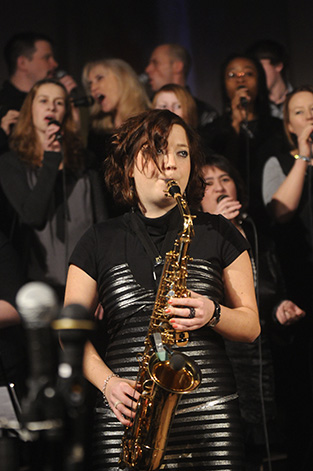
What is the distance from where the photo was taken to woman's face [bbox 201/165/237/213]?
119 inches

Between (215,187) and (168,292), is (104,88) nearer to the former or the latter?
(215,187)

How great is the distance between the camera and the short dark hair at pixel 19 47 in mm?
3357

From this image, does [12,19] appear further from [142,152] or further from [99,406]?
[99,406]

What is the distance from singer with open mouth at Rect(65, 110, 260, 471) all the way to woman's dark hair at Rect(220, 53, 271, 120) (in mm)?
1571

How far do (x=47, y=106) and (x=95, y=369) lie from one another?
74.9 inches

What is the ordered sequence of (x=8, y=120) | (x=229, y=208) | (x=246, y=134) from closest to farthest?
(x=229, y=208), (x=8, y=120), (x=246, y=134)


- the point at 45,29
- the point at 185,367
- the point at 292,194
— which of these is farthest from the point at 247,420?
the point at 45,29

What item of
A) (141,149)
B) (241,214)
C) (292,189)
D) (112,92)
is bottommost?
(241,214)

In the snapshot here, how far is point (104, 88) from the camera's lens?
3469mm

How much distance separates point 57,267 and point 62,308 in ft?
6.89

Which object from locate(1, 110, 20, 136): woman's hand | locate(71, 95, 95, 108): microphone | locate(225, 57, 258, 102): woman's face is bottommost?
locate(1, 110, 20, 136): woman's hand

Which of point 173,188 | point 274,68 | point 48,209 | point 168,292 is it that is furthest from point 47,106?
point 168,292

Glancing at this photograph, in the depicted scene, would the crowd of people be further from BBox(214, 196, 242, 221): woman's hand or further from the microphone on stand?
the microphone on stand

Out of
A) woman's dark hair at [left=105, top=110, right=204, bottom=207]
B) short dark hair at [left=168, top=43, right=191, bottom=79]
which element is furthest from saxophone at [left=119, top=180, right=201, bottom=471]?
short dark hair at [left=168, top=43, right=191, bottom=79]
